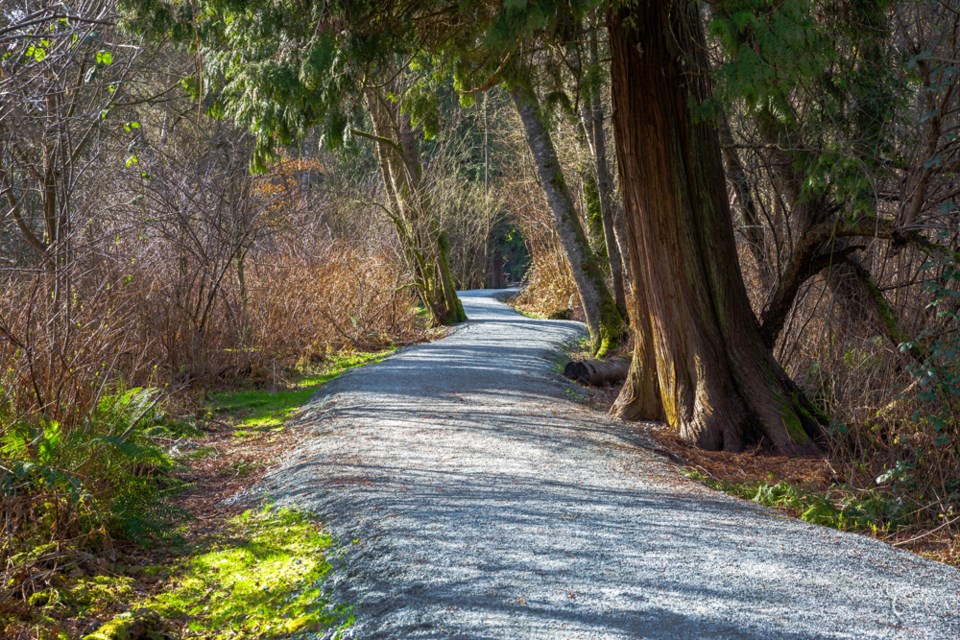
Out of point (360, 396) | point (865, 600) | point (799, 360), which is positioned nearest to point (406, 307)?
point (360, 396)

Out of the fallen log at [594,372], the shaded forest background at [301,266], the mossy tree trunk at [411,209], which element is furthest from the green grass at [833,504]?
the mossy tree trunk at [411,209]

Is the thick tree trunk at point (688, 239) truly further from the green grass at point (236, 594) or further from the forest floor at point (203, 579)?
the green grass at point (236, 594)

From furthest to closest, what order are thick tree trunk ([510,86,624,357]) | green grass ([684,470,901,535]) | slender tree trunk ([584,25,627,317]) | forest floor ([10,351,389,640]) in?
slender tree trunk ([584,25,627,317]) → thick tree trunk ([510,86,624,357]) → green grass ([684,470,901,535]) → forest floor ([10,351,389,640])

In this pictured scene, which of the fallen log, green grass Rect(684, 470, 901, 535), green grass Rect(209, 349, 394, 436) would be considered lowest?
green grass Rect(684, 470, 901, 535)

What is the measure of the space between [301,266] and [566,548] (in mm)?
9625

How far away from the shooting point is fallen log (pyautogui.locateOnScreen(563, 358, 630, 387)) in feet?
38.5

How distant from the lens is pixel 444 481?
623 centimetres

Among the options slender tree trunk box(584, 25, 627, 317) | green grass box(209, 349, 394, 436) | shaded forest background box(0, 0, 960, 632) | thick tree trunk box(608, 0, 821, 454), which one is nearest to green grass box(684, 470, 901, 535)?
shaded forest background box(0, 0, 960, 632)

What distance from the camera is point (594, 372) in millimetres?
11750

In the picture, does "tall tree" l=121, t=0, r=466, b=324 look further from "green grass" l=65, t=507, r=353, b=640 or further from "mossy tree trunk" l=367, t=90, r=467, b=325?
"mossy tree trunk" l=367, t=90, r=467, b=325

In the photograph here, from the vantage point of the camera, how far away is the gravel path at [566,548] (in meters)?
3.85

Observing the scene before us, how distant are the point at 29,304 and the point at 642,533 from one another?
3797mm

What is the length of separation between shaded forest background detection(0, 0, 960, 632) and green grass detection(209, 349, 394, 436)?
0.29 meters

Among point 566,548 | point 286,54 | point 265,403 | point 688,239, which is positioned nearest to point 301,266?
point 265,403
